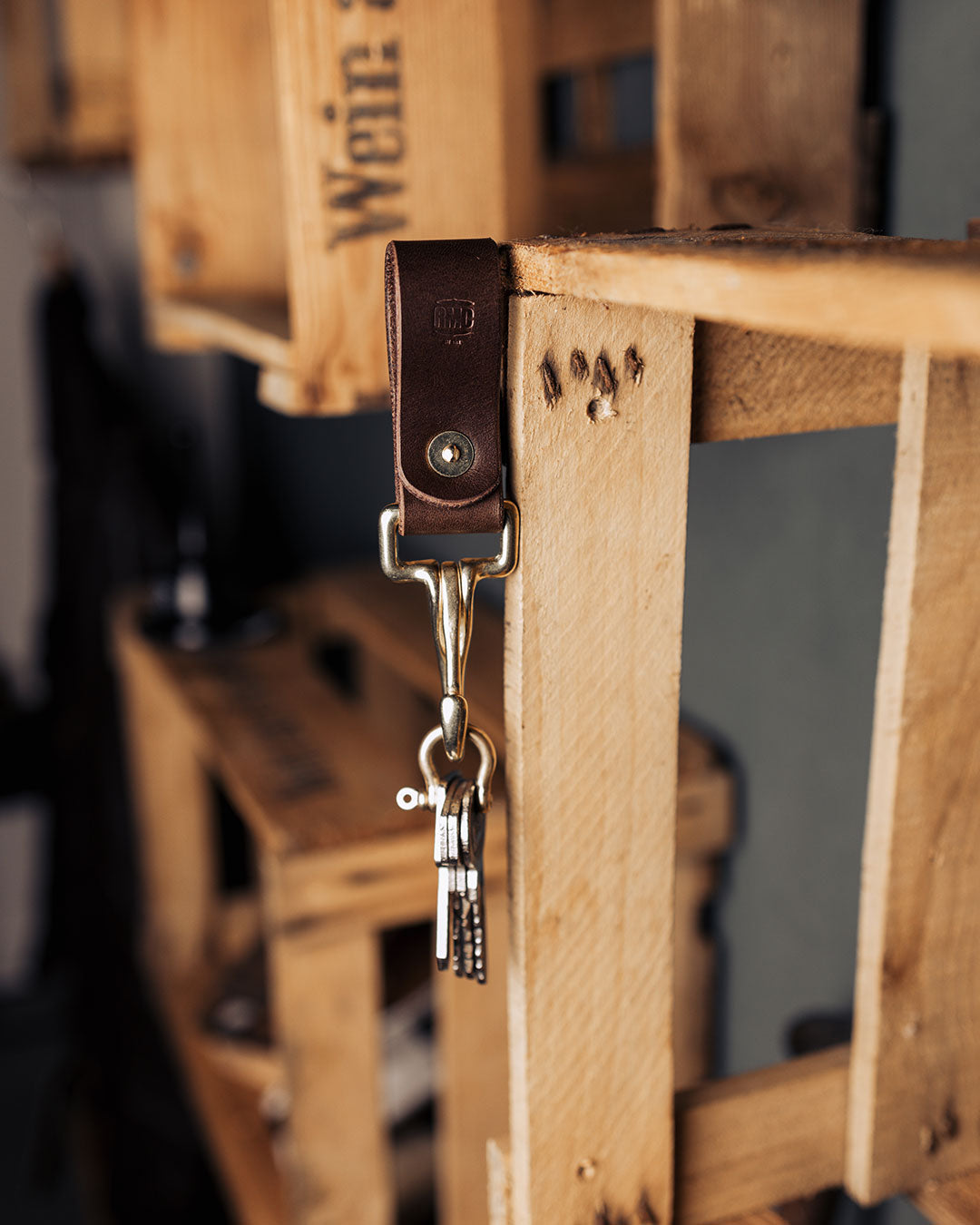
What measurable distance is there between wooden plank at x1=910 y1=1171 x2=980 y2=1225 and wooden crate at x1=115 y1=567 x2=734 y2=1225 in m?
0.42

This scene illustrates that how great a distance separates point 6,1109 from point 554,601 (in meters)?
2.54

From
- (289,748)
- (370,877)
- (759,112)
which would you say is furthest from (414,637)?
(759,112)

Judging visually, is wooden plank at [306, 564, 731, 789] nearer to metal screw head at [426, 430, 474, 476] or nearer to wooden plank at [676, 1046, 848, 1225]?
wooden plank at [676, 1046, 848, 1225]

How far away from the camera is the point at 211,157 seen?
1395mm

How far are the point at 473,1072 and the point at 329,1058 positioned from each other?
0.47 feet

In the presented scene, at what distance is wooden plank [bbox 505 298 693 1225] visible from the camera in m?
0.58

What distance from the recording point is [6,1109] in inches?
104

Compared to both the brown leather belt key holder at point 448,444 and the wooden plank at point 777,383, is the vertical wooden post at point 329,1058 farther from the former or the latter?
the wooden plank at point 777,383

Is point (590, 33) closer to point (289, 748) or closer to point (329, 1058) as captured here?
point (289, 748)

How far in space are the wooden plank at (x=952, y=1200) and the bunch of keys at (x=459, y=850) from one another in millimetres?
314

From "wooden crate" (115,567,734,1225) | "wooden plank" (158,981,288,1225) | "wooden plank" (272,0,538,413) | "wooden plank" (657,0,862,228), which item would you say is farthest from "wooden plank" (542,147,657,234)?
"wooden plank" (158,981,288,1225)

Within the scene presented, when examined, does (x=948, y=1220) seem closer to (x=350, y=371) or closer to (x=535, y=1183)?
(x=535, y=1183)

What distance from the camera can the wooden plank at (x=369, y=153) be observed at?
891 mm

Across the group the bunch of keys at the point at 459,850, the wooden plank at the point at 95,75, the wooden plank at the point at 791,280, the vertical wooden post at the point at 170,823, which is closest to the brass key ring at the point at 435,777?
the bunch of keys at the point at 459,850
